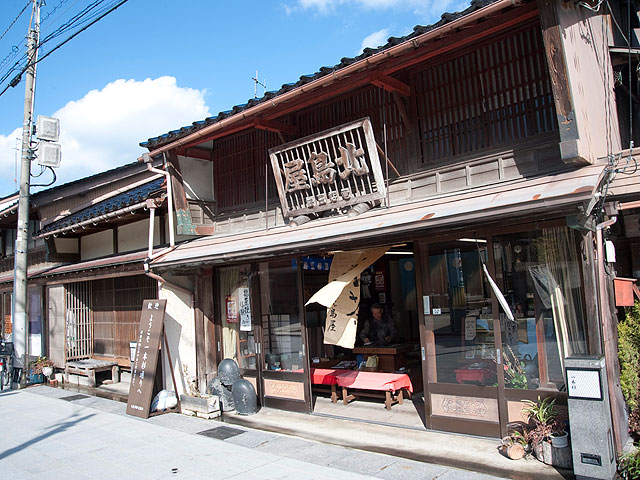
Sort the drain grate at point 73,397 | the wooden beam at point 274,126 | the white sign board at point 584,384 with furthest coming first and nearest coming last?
the drain grate at point 73,397, the wooden beam at point 274,126, the white sign board at point 584,384

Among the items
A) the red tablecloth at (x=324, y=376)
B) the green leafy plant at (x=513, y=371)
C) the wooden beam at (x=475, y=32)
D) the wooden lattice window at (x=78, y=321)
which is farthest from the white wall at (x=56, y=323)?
the green leafy plant at (x=513, y=371)

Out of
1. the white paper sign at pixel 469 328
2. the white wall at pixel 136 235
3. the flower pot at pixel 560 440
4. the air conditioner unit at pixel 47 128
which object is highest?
the air conditioner unit at pixel 47 128

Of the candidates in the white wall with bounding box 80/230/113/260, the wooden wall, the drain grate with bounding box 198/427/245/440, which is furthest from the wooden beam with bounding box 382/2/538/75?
the white wall with bounding box 80/230/113/260

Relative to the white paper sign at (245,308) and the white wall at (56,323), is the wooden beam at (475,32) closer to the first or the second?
the white paper sign at (245,308)

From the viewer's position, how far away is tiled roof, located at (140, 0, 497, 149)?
250 inches

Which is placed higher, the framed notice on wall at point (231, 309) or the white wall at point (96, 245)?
the white wall at point (96, 245)

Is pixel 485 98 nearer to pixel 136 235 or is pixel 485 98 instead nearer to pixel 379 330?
pixel 379 330

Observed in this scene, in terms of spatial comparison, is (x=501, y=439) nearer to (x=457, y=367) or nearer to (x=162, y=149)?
(x=457, y=367)

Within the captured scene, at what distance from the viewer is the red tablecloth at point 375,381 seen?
9133 millimetres

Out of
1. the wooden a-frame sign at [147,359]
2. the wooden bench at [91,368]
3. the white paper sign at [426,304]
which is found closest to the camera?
the white paper sign at [426,304]

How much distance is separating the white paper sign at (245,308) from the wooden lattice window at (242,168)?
1942mm

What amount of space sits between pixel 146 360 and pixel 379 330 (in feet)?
16.6

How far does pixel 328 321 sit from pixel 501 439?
3.43 meters

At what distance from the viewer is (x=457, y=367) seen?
734cm
